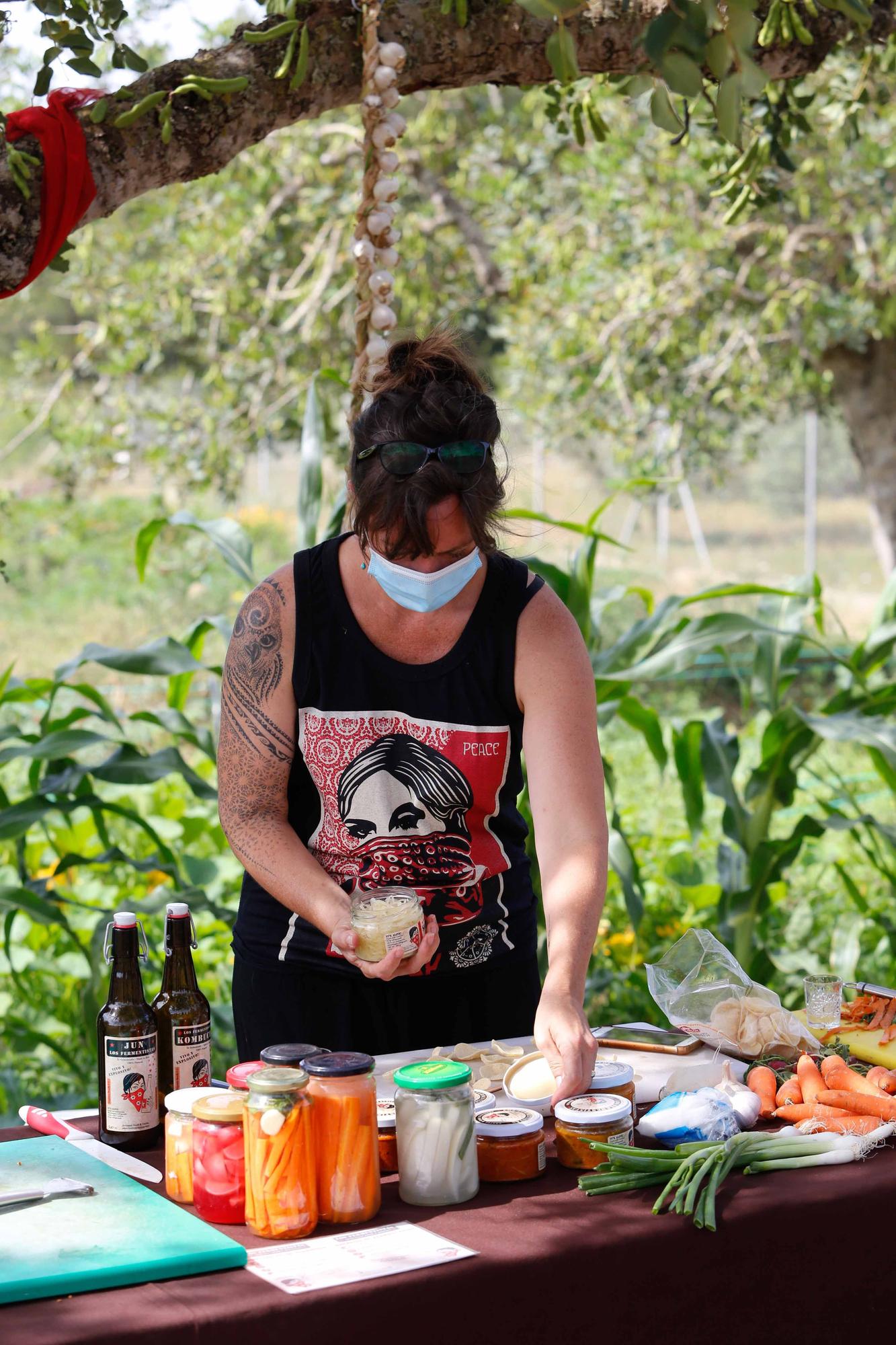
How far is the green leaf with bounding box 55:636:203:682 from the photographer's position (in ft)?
10.5

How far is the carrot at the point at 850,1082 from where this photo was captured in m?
1.82

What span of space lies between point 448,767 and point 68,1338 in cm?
100

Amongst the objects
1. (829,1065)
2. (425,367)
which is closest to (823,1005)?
(829,1065)

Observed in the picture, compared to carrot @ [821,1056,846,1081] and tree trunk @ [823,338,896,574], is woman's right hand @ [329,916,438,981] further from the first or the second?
tree trunk @ [823,338,896,574]

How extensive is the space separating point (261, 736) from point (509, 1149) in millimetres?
746

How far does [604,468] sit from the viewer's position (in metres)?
18.6

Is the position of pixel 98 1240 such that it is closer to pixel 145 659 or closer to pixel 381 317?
pixel 381 317

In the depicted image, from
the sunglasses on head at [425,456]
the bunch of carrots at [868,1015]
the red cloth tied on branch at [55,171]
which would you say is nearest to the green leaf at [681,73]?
the sunglasses on head at [425,456]

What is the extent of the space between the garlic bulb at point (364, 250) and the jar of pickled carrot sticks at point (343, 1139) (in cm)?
149

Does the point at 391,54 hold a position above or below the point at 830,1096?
above

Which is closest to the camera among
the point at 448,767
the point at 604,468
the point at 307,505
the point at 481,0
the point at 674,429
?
the point at 448,767

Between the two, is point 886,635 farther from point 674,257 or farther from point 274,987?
point 674,257

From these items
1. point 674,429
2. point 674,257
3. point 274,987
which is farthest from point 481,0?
point 674,429

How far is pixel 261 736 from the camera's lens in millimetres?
2078
